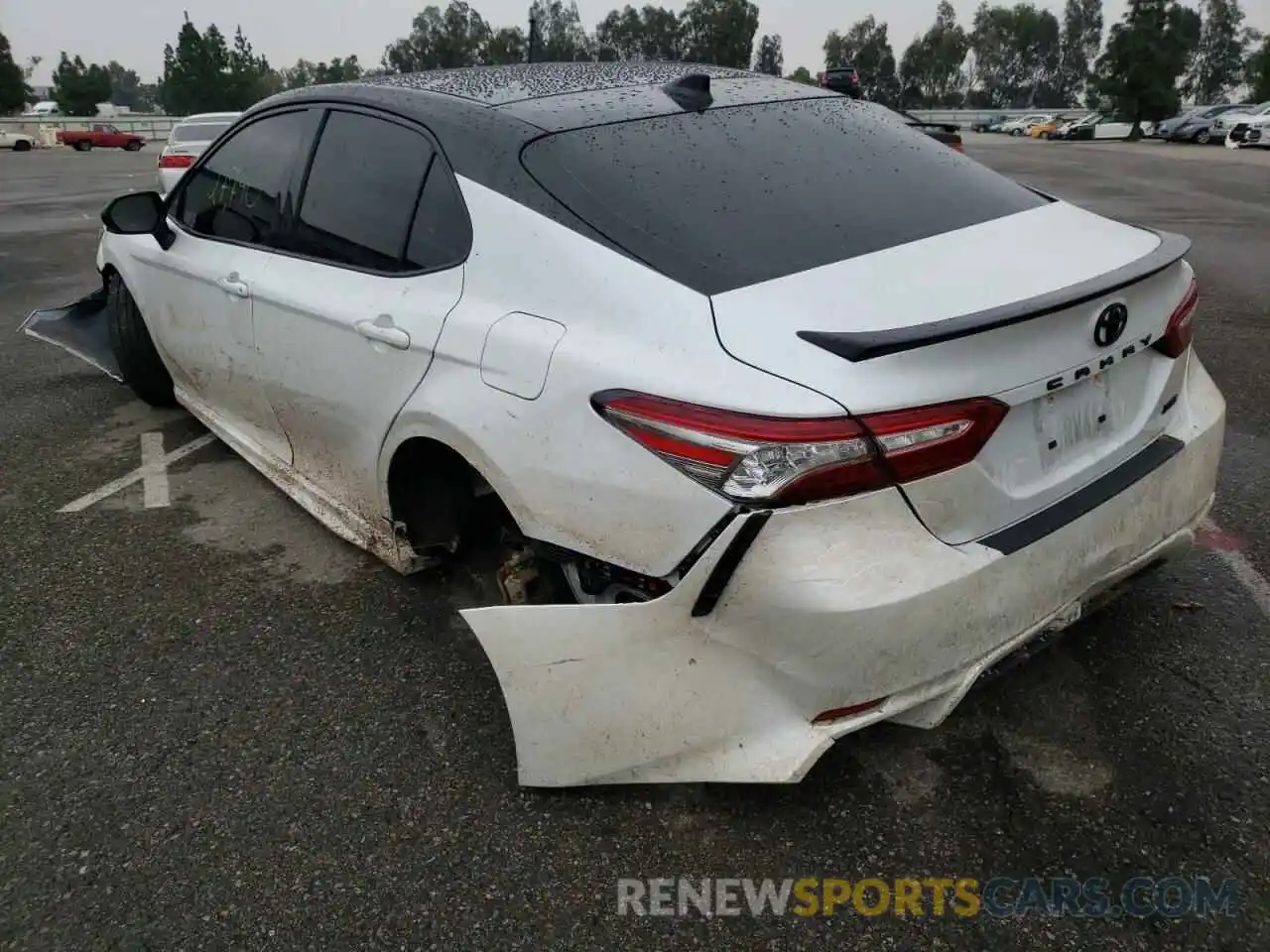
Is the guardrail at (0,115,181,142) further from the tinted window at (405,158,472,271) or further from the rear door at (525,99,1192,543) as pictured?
the rear door at (525,99,1192,543)

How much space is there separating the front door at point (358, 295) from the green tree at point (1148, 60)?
5605 centimetres

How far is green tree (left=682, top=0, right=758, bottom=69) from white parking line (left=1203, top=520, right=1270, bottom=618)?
303ft

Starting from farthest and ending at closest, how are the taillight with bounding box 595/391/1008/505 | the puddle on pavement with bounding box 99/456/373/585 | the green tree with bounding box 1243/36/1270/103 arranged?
the green tree with bounding box 1243/36/1270/103 < the puddle on pavement with bounding box 99/456/373/585 < the taillight with bounding box 595/391/1008/505

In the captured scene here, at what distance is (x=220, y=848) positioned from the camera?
2.26 meters

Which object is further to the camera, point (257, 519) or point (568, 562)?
point (257, 519)

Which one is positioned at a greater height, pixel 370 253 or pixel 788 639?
pixel 370 253

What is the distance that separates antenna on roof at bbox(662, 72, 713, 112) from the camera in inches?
110

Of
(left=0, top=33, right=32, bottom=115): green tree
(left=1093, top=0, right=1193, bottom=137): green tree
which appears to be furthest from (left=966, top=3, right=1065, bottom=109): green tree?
(left=0, top=33, right=32, bottom=115): green tree

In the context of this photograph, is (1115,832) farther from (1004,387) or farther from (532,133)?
(532,133)

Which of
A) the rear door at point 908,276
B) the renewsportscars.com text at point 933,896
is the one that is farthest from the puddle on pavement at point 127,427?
the renewsportscars.com text at point 933,896

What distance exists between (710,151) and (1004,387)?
3.40 ft

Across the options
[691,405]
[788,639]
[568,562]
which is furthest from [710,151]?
[788,639]

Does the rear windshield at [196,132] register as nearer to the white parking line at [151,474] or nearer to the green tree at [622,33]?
the white parking line at [151,474]

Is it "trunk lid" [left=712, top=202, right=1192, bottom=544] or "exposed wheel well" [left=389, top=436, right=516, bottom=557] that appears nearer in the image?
"trunk lid" [left=712, top=202, right=1192, bottom=544]
